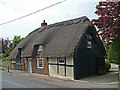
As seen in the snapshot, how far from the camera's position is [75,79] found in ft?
94.8

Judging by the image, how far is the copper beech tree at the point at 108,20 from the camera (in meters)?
23.8

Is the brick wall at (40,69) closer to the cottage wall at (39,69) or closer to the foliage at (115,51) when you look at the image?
the cottage wall at (39,69)

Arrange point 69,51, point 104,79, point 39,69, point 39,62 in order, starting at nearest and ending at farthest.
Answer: point 104,79
point 69,51
point 39,69
point 39,62

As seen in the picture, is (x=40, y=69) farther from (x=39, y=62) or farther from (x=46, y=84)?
(x=46, y=84)

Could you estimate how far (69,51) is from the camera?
29734 millimetres

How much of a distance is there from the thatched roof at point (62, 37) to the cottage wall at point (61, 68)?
32.9 inches

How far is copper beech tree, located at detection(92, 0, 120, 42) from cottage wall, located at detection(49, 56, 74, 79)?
6.47m

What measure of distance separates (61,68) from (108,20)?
991cm

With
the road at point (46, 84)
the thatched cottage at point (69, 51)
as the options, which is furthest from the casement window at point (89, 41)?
the road at point (46, 84)

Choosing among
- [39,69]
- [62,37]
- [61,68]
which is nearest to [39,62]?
[39,69]

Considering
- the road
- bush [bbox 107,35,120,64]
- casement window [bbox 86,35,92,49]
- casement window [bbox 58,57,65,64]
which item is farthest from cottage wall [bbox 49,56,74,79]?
bush [bbox 107,35,120,64]

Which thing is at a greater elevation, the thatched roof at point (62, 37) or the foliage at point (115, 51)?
the thatched roof at point (62, 37)

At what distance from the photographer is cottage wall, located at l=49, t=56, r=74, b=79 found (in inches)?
1174

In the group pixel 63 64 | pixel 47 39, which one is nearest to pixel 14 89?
pixel 63 64
